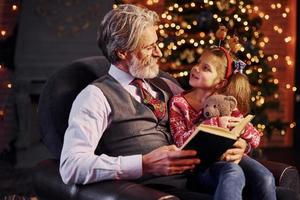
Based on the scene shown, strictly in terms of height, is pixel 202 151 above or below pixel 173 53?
above

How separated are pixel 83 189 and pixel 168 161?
332mm

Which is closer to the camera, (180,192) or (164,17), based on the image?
(180,192)

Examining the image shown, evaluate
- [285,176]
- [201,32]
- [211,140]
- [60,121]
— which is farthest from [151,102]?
[201,32]

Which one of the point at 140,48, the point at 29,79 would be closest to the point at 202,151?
the point at 140,48

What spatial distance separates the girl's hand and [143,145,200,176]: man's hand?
10.6 inches

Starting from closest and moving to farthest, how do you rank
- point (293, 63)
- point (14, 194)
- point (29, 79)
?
point (14, 194), point (29, 79), point (293, 63)

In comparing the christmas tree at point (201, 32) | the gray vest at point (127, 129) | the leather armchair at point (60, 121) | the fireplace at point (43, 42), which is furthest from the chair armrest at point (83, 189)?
the fireplace at point (43, 42)

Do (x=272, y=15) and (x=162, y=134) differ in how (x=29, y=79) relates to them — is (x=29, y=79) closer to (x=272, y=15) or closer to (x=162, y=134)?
(x=162, y=134)

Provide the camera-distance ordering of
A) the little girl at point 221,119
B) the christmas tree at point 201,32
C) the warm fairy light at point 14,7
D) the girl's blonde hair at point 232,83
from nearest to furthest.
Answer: the little girl at point 221,119, the girl's blonde hair at point 232,83, the christmas tree at point 201,32, the warm fairy light at point 14,7

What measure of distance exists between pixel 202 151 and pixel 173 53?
2621 millimetres

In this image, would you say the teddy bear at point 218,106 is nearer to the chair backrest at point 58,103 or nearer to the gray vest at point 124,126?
the gray vest at point 124,126

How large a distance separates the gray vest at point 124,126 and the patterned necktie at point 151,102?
4 cm

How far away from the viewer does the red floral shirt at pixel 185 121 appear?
8.84 ft

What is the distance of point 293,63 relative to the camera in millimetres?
7191
